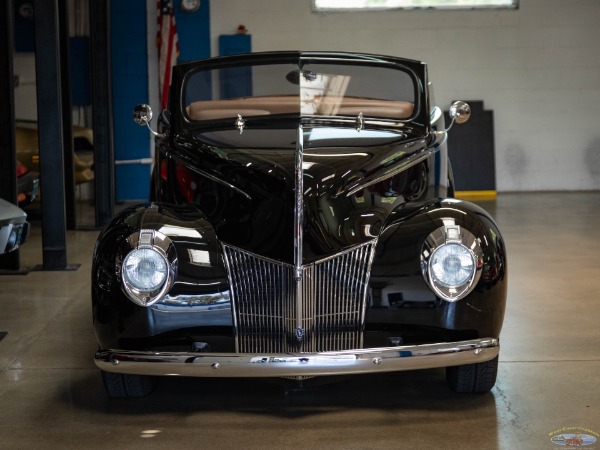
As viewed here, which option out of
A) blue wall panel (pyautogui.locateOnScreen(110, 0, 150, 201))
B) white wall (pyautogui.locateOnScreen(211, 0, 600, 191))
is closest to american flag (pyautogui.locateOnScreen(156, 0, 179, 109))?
blue wall panel (pyautogui.locateOnScreen(110, 0, 150, 201))

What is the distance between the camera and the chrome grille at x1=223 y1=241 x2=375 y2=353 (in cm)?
358

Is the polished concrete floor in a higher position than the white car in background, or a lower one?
lower

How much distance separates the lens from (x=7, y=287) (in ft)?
22.1

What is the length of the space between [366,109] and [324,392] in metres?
1.56

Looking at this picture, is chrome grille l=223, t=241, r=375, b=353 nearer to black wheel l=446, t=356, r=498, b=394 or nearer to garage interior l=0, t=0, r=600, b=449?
garage interior l=0, t=0, r=600, b=449

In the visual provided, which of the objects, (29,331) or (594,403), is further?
(29,331)

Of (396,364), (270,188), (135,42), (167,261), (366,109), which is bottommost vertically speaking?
(396,364)

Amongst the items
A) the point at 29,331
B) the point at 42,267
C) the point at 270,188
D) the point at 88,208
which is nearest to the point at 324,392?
the point at 270,188

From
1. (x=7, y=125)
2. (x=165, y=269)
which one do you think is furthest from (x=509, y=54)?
(x=165, y=269)

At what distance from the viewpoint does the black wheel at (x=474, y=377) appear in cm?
396

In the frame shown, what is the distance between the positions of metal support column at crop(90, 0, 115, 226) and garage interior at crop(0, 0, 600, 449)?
15 mm

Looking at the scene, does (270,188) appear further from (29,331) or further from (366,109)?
(29,331)

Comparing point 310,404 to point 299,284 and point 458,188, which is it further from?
point 458,188

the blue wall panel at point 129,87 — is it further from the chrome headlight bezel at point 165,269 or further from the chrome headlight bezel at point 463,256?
the chrome headlight bezel at point 463,256
